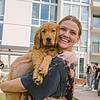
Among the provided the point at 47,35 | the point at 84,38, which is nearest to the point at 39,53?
the point at 47,35

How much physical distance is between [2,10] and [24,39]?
3.07 meters

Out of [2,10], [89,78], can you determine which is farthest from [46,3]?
[89,78]

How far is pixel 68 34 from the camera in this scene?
2.05 meters

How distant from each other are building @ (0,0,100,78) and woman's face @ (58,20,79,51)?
83.8ft

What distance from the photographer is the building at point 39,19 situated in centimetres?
2950

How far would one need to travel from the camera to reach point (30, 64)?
1975 mm

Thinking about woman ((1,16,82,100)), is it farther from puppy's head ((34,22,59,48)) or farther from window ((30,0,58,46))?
window ((30,0,58,46))

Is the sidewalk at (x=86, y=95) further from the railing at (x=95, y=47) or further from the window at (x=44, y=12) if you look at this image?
the railing at (x=95, y=47)

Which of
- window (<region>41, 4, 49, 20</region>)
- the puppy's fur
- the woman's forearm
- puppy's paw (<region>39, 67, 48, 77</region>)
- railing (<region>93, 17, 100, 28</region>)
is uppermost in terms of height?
window (<region>41, 4, 49, 20</region>)

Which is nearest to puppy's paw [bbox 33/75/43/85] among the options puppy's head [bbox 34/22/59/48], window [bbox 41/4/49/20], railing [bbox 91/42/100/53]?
puppy's head [bbox 34/22/59/48]

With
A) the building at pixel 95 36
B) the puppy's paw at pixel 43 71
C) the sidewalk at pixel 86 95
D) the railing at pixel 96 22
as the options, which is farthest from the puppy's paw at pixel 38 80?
the railing at pixel 96 22

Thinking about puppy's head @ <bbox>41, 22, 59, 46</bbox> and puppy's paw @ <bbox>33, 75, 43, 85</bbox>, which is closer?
puppy's paw @ <bbox>33, 75, 43, 85</bbox>

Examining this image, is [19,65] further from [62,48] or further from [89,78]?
[89,78]

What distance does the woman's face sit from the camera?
6.63 feet
